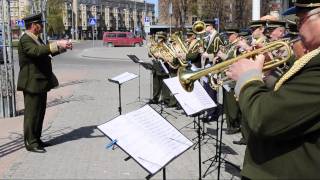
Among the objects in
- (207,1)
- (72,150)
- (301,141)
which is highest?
(207,1)

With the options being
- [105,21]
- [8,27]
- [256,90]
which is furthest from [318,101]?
[105,21]

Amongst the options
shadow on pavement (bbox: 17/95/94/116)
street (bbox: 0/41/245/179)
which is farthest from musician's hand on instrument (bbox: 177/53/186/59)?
shadow on pavement (bbox: 17/95/94/116)

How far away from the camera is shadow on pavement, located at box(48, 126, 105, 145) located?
850cm

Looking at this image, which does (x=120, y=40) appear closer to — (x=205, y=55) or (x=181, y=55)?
(x=181, y=55)

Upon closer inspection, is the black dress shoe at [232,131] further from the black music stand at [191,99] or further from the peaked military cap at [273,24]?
the black music stand at [191,99]

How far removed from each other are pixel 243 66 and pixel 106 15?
Answer: 441 ft

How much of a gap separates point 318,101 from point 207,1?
128 ft

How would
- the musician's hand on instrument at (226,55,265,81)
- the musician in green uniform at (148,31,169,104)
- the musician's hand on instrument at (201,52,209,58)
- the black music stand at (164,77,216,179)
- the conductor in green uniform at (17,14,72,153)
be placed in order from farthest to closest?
1. the musician in green uniform at (148,31,169,104)
2. the musician's hand on instrument at (201,52,209,58)
3. the conductor in green uniform at (17,14,72,153)
4. the black music stand at (164,77,216,179)
5. the musician's hand on instrument at (226,55,265,81)

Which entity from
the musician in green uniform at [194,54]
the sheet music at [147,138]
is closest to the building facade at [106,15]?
the musician in green uniform at [194,54]

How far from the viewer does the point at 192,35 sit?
11242 mm

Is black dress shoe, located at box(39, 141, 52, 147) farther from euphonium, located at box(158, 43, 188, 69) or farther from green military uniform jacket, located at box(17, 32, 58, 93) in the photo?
euphonium, located at box(158, 43, 188, 69)

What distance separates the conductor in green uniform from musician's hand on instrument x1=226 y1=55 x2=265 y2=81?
4.81m

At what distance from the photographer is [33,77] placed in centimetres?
747

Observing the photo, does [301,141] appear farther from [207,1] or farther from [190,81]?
[207,1]
